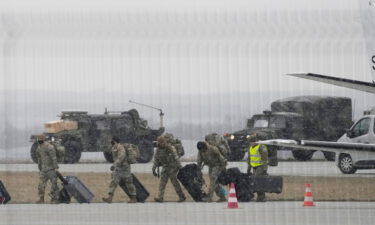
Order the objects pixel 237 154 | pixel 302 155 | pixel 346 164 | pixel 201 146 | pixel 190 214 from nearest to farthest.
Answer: pixel 190 214 → pixel 201 146 → pixel 346 164 → pixel 237 154 → pixel 302 155

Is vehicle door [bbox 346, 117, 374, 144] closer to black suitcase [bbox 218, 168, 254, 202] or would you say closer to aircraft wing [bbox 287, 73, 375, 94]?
black suitcase [bbox 218, 168, 254, 202]

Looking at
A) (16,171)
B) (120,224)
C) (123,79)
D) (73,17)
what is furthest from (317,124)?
(120,224)

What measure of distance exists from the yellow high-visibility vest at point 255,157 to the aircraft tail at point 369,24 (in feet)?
9.82

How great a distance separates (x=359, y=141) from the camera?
120ft

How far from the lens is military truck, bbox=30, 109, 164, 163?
4572 cm

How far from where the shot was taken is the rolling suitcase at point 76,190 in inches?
1064

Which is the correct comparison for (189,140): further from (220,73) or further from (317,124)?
(317,124)

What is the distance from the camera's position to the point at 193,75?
29094mm

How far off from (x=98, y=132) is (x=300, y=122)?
6.65 m

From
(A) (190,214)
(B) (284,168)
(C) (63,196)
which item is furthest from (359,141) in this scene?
(A) (190,214)

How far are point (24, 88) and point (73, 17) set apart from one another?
3.39m

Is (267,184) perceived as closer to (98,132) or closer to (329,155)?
(98,132)

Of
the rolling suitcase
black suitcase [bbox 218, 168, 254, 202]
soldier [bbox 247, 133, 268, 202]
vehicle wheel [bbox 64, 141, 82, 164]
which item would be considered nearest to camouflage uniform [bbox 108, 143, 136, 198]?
the rolling suitcase

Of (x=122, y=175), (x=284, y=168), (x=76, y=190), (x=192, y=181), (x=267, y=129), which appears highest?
(x=267, y=129)
